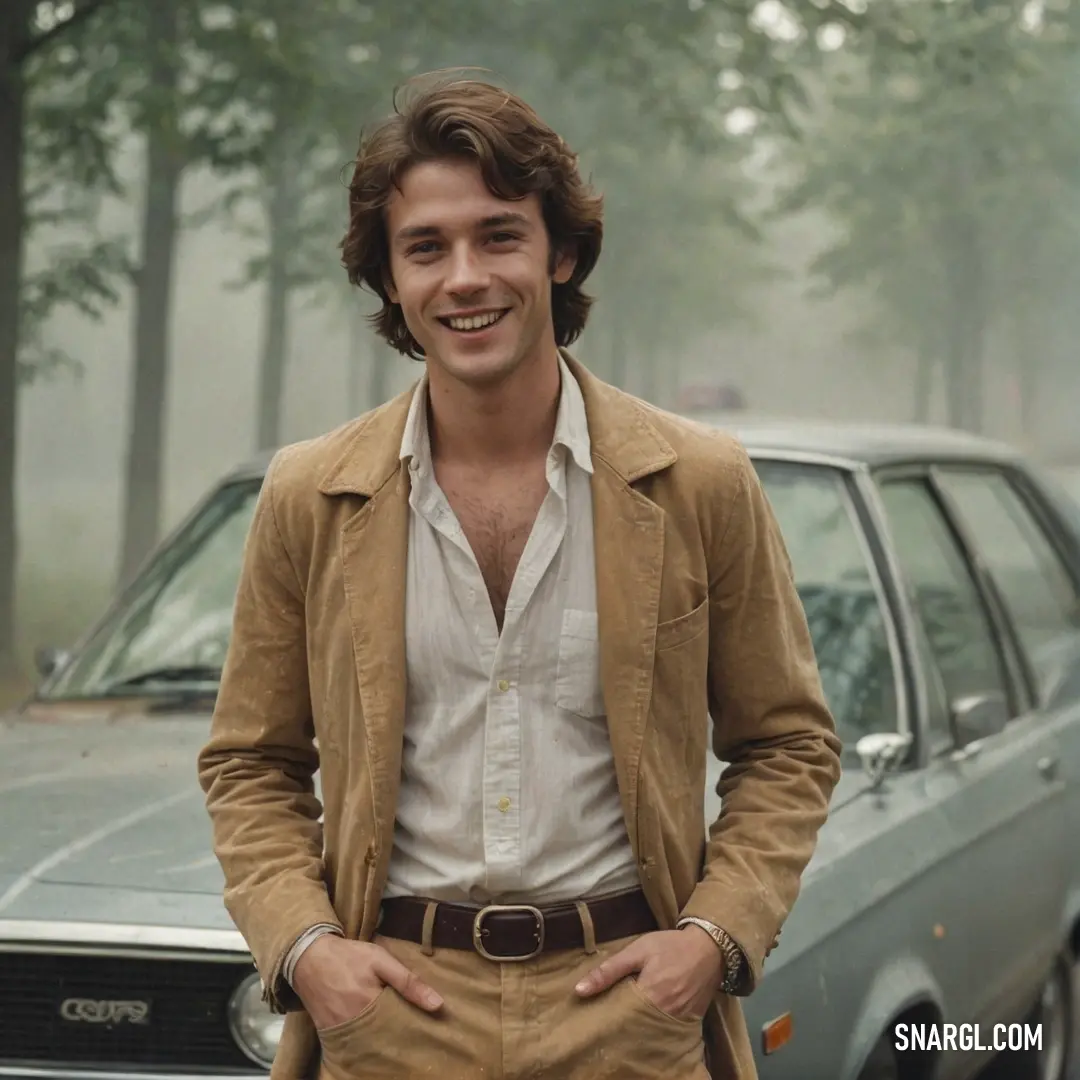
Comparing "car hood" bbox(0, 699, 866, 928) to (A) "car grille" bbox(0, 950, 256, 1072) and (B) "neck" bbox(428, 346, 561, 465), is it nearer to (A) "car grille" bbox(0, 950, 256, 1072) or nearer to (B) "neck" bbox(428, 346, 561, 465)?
(A) "car grille" bbox(0, 950, 256, 1072)

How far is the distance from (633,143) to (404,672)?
16630mm

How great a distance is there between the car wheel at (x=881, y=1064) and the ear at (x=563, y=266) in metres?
1.69

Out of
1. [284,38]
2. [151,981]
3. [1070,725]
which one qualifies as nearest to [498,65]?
[284,38]

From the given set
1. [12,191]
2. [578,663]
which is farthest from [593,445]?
[12,191]

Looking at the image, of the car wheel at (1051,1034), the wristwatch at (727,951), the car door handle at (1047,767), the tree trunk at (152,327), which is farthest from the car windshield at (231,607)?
the tree trunk at (152,327)

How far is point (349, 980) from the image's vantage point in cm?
217

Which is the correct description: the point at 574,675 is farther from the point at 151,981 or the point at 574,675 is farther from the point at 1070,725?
the point at 1070,725

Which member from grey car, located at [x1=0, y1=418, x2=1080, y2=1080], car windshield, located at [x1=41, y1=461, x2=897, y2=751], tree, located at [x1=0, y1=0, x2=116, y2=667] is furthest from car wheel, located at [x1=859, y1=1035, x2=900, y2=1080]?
tree, located at [x1=0, y1=0, x2=116, y2=667]

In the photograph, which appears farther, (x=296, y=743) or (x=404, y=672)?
(x=296, y=743)

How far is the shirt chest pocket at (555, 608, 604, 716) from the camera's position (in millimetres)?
2201

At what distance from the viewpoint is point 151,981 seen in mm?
3154

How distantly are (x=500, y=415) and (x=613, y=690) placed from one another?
0.36 meters

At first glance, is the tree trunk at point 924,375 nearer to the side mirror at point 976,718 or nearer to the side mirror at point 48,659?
the side mirror at point 48,659

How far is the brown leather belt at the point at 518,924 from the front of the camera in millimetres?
2176
